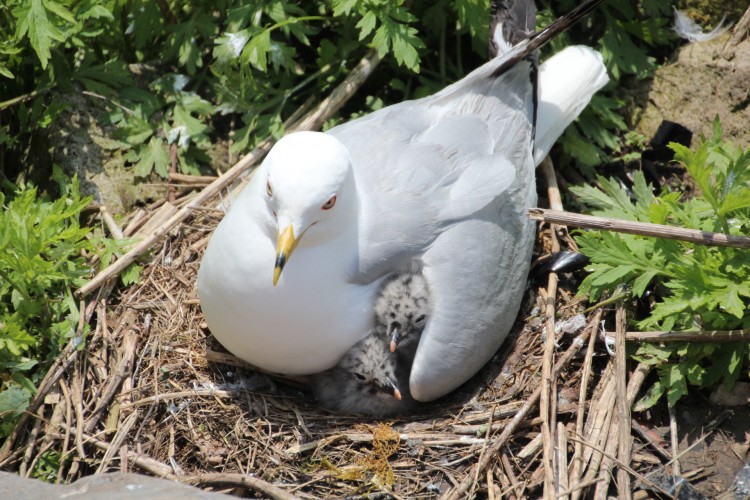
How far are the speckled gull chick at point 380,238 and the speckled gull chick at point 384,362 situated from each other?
5 cm

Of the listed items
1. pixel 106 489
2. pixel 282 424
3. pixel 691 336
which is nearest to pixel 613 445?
pixel 691 336

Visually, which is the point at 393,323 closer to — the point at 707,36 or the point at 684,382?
the point at 684,382

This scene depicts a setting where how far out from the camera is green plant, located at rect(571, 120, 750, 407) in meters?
3.74

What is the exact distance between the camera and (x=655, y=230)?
12.5ft

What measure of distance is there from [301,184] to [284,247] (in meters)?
0.26

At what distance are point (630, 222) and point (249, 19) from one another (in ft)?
7.93

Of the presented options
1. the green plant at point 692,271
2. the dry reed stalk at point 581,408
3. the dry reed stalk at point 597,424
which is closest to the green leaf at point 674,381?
the green plant at point 692,271

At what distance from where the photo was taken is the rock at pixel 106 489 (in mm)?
3152

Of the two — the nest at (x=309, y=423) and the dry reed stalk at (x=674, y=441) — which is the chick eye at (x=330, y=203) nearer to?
the nest at (x=309, y=423)

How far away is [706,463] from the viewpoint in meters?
3.88

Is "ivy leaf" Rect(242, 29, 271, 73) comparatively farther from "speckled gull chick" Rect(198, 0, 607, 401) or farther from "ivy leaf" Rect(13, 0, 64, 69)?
"ivy leaf" Rect(13, 0, 64, 69)

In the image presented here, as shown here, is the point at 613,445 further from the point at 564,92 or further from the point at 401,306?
the point at 564,92

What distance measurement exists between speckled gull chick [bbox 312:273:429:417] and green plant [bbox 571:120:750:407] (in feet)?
2.91

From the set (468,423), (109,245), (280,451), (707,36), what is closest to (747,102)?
(707,36)
